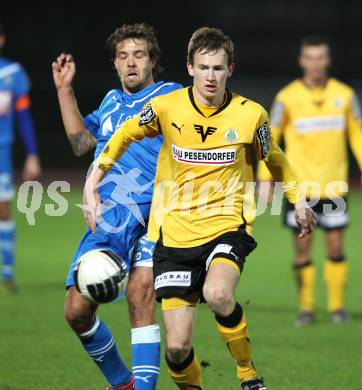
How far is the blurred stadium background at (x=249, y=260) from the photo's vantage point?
733 cm

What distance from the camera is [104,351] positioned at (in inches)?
245

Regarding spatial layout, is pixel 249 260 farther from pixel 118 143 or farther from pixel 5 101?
pixel 118 143

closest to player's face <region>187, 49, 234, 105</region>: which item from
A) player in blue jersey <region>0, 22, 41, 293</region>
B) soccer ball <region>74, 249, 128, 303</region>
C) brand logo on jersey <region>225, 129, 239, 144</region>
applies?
brand logo on jersey <region>225, 129, 239, 144</region>

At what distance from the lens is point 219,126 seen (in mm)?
5777

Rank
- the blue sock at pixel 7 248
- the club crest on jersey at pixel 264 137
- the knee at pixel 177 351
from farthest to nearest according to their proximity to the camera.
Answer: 1. the blue sock at pixel 7 248
2. the club crest on jersey at pixel 264 137
3. the knee at pixel 177 351

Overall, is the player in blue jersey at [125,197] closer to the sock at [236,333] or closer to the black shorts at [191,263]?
the black shorts at [191,263]

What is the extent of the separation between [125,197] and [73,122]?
0.53 meters

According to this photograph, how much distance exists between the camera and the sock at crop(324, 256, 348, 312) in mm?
9328

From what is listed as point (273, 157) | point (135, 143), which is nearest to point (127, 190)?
point (135, 143)

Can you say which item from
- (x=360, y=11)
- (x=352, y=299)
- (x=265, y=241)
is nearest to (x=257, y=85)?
(x=360, y=11)

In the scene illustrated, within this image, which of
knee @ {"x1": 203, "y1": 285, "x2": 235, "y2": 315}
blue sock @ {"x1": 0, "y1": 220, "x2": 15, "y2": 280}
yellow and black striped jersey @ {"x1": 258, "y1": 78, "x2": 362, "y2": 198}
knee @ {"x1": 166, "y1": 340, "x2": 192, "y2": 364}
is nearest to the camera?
knee @ {"x1": 203, "y1": 285, "x2": 235, "y2": 315}

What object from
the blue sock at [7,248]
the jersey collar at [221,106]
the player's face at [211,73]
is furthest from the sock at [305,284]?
the player's face at [211,73]

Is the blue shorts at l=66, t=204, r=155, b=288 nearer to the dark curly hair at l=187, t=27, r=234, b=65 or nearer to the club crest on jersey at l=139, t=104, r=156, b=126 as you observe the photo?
the club crest on jersey at l=139, t=104, r=156, b=126

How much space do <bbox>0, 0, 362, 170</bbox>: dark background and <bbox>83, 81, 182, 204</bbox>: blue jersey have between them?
15.5m
